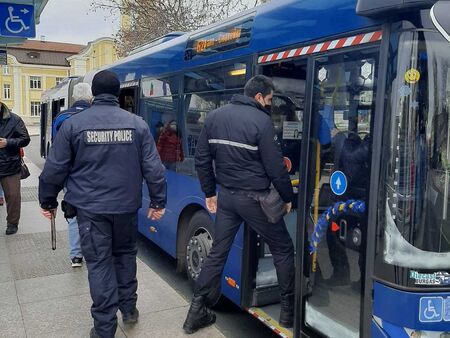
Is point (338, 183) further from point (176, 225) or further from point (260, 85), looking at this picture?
point (176, 225)

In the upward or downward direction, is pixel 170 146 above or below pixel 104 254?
above

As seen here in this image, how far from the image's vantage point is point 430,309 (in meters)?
2.42

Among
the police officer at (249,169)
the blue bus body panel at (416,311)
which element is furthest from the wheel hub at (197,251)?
the blue bus body panel at (416,311)

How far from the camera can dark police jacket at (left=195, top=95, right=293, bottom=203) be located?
3.39 metres

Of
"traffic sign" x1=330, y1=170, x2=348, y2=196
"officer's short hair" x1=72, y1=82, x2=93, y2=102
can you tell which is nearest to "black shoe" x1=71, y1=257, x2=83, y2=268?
"officer's short hair" x1=72, y1=82, x2=93, y2=102

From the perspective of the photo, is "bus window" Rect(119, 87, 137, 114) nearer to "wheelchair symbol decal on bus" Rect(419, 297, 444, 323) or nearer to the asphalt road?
the asphalt road

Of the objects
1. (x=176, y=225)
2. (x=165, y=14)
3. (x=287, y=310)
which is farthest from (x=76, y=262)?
(x=165, y=14)

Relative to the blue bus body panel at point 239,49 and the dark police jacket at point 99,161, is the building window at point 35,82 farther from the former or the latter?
the dark police jacket at point 99,161

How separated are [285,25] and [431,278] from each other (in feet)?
6.37

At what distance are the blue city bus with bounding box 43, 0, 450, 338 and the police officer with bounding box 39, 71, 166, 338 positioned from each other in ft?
2.86

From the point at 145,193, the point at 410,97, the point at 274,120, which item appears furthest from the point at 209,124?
the point at 145,193

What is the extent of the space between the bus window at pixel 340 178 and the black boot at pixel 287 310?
0.27 m

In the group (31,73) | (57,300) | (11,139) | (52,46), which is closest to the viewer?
(57,300)

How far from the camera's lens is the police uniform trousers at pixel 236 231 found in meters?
3.47
